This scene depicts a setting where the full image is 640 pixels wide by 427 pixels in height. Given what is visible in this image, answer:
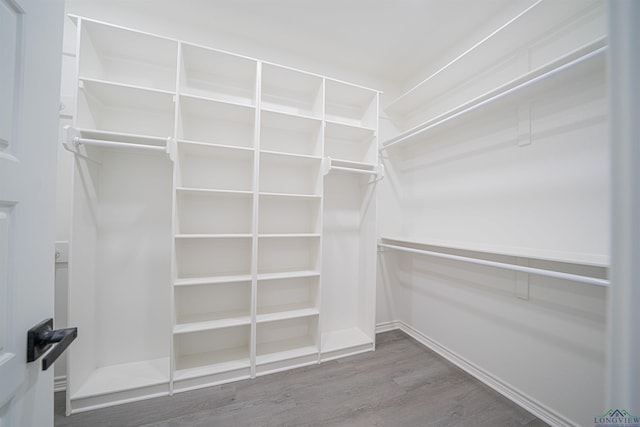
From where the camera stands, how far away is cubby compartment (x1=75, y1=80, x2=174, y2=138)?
1453 millimetres

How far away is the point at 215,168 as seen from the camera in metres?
1.88

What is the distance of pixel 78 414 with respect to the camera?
54.0 inches

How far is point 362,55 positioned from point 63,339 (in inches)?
110

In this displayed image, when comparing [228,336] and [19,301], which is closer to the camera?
[19,301]

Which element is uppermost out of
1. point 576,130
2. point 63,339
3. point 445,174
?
point 576,130

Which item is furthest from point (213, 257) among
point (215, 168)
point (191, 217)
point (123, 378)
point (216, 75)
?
point (216, 75)

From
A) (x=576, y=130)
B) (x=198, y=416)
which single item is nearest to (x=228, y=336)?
(x=198, y=416)

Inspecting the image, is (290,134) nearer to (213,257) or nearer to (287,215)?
(287,215)

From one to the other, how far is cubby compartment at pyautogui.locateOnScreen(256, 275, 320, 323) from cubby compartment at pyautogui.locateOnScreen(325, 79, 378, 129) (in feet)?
5.40

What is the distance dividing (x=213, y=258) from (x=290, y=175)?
1.02 m

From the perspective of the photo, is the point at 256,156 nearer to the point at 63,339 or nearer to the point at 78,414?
the point at 63,339

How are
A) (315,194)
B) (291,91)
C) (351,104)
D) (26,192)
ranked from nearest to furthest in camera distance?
1. (26,192)
2. (315,194)
3. (291,91)
4. (351,104)

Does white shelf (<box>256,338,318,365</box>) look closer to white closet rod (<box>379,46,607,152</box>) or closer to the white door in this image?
the white door

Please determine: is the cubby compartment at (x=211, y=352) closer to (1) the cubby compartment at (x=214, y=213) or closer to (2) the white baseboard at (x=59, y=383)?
(2) the white baseboard at (x=59, y=383)
